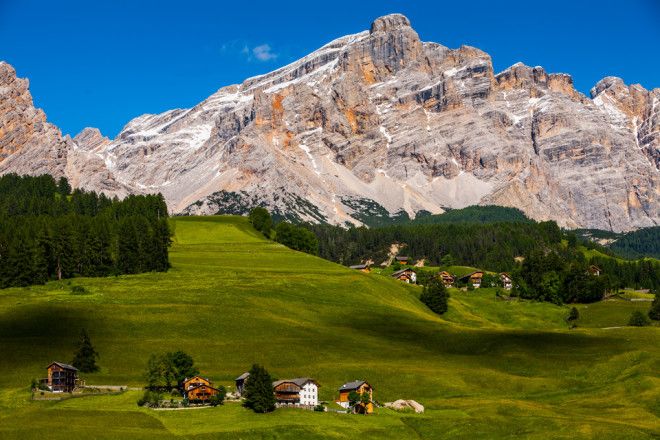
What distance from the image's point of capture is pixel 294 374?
111m

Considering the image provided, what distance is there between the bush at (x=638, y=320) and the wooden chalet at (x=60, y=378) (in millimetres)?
111609

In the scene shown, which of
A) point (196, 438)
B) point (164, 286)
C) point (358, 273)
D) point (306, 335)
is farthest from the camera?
point (358, 273)

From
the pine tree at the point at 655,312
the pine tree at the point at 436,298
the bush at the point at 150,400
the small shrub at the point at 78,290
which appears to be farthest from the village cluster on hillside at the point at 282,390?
the pine tree at the point at 655,312

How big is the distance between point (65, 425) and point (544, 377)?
221 ft

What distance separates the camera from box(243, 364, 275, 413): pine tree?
9362 cm

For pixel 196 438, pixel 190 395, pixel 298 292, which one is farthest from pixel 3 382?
pixel 298 292

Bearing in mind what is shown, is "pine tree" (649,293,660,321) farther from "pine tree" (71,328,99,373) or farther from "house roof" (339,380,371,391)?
"pine tree" (71,328,99,373)

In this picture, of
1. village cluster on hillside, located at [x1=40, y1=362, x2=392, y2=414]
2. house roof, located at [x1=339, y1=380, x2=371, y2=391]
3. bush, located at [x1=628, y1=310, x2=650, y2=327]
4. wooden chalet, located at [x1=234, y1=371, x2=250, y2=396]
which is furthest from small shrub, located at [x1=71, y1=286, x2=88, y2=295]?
bush, located at [x1=628, y1=310, x2=650, y2=327]

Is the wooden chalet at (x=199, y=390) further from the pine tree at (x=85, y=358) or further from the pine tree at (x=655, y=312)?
the pine tree at (x=655, y=312)

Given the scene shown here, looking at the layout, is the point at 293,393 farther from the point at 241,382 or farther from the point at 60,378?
the point at 60,378

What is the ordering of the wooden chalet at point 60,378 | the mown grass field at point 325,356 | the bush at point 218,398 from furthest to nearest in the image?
the wooden chalet at point 60,378
the bush at point 218,398
the mown grass field at point 325,356

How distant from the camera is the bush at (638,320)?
166m

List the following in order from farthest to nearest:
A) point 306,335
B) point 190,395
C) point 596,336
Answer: point 596,336 < point 306,335 < point 190,395

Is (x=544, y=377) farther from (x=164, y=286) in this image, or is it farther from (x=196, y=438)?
(x=164, y=286)
